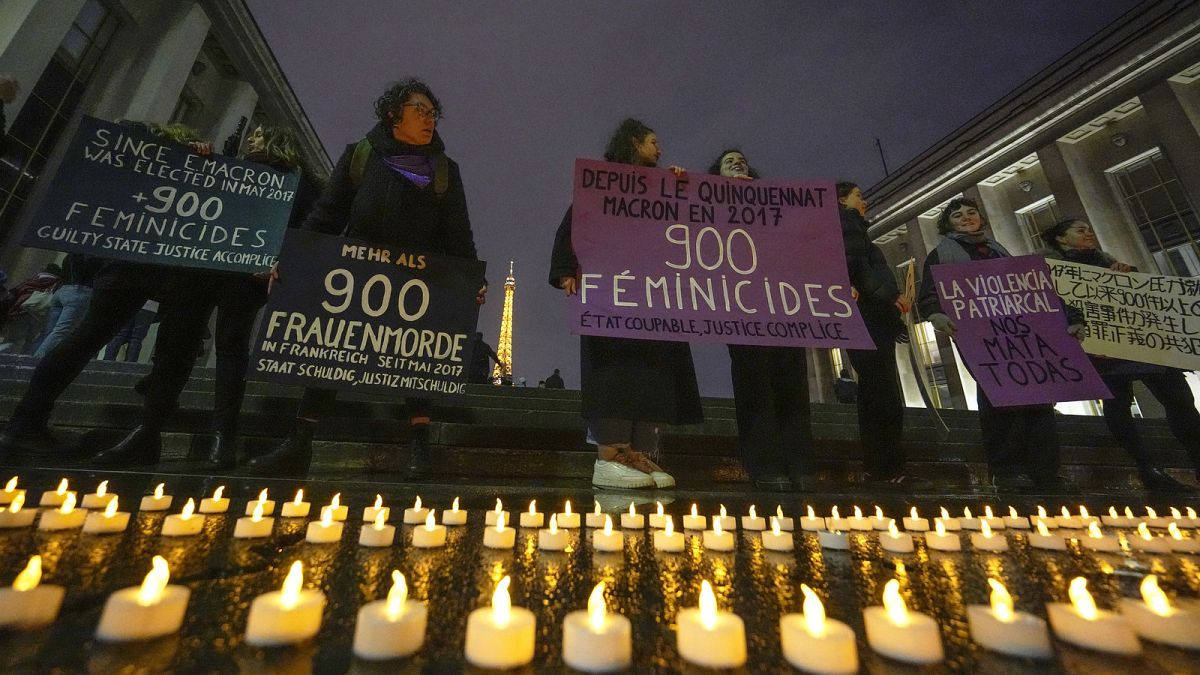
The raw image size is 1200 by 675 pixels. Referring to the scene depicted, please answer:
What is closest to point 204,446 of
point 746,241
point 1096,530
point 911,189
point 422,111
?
point 422,111

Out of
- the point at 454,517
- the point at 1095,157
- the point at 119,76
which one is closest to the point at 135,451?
the point at 454,517

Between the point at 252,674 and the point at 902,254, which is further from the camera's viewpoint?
the point at 902,254

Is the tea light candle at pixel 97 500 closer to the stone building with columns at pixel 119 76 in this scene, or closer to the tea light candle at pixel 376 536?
the tea light candle at pixel 376 536

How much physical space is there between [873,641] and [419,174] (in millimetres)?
3684

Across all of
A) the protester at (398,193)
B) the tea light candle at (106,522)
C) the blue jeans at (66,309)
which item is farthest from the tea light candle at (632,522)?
the blue jeans at (66,309)

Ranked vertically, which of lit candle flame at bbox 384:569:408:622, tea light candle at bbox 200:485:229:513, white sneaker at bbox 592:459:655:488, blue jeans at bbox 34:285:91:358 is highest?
blue jeans at bbox 34:285:91:358

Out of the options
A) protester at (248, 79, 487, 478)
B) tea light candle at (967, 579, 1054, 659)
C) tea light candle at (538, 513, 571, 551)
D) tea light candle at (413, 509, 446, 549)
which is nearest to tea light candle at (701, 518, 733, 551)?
tea light candle at (538, 513, 571, 551)

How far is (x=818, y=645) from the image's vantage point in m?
0.78

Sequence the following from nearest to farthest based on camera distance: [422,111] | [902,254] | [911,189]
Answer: [422,111] → [911,189] → [902,254]

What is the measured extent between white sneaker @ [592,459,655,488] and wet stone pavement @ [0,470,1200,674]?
1.19 meters

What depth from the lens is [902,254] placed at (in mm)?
23094

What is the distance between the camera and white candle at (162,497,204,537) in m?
1.56

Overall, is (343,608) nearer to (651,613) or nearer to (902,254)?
(651,613)

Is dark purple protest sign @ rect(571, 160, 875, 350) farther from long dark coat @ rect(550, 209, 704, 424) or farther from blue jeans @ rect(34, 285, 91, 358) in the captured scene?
blue jeans @ rect(34, 285, 91, 358)
